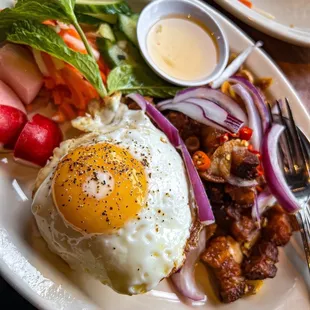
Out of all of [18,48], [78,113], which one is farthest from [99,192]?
[18,48]

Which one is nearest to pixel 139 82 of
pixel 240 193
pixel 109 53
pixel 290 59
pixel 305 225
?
pixel 109 53

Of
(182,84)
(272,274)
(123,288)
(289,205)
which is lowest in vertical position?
(272,274)

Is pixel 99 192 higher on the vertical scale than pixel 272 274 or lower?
higher

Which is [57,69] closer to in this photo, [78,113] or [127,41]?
[78,113]

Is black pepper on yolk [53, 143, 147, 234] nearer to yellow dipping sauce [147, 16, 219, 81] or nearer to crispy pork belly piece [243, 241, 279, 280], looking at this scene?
crispy pork belly piece [243, 241, 279, 280]

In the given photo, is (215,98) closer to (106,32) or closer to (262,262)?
(106,32)

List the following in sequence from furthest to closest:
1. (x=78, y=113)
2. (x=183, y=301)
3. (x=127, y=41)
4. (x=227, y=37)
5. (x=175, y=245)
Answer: (x=227, y=37) < (x=127, y=41) < (x=78, y=113) < (x=183, y=301) < (x=175, y=245)

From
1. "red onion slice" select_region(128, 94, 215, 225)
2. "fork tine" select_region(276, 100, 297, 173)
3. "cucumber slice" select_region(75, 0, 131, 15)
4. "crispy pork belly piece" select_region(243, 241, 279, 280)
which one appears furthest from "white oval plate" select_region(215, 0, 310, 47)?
"crispy pork belly piece" select_region(243, 241, 279, 280)
